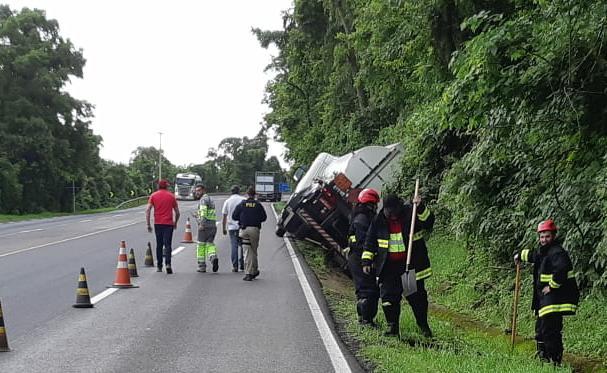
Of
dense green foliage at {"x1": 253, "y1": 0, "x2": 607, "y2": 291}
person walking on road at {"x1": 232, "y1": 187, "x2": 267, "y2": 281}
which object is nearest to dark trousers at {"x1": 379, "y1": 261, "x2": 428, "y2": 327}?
dense green foliage at {"x1": 253, "y1": 0, "x2": 607, "y2": 291}

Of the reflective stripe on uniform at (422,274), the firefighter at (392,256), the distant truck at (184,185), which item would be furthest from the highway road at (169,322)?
the distant truck at (184,185)

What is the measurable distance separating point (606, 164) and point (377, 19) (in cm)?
1324

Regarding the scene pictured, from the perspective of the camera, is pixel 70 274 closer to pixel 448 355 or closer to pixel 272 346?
pixel 272 346

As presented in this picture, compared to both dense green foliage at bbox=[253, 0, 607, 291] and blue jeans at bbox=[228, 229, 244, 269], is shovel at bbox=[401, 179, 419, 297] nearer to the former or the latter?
dense green foliage at bbox=[253, 0, 607, 291]

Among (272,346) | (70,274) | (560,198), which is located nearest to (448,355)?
(272,346)

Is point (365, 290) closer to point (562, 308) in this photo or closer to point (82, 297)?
point (562, 308)

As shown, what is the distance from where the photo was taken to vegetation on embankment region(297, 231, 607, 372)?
22.0ft

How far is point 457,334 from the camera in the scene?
Result: 9.30 m

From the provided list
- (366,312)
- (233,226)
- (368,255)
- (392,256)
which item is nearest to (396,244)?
(392,256)

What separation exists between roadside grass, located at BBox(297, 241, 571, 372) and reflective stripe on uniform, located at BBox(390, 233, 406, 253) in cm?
104

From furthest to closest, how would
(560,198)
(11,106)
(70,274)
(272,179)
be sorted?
1. (272,179)
2. (11,106)
3. (70,274)
4. (560,198)

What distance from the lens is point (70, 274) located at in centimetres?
1331

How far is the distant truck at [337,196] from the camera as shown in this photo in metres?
16.5

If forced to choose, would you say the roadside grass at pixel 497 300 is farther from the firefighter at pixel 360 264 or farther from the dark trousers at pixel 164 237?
the dark trousers at pixel 164 237
